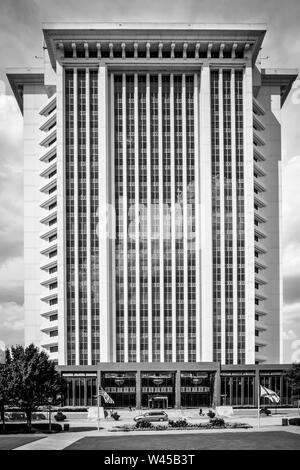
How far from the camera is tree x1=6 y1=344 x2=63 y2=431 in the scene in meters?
59.8

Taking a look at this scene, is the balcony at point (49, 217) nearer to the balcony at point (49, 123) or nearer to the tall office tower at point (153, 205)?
the tall office tower at point (153, 205)

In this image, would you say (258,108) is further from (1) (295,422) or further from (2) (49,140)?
(1) (295,422)

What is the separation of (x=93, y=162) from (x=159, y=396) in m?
46.3

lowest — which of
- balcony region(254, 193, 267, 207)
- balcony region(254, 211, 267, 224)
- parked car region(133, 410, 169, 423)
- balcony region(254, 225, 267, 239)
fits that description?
parked car region(133, 410, 169, 423)

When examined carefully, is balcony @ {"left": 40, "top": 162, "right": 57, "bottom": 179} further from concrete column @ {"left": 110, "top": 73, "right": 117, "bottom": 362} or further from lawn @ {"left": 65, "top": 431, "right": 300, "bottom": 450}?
lawn @ {"left": 65, "top": 431, "right": 300, "bottom": 450}

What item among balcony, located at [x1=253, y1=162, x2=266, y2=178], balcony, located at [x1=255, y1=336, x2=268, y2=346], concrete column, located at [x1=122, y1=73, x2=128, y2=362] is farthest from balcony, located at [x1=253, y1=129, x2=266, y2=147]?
balcony, located at [x1=255, y1=336, x2=268, y2=346]

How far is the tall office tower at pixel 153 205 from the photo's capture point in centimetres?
10612

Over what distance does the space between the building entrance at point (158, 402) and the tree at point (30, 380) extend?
131 feet

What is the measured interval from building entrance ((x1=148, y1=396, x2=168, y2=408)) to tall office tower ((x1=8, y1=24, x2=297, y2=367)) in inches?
297

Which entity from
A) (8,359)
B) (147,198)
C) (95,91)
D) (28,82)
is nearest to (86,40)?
(95,91)

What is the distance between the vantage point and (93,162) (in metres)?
109

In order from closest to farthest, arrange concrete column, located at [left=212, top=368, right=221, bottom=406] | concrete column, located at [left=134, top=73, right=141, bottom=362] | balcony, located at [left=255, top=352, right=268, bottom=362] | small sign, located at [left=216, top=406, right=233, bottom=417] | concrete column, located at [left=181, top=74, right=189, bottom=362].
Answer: small sign, located at [left=216, top=406, right=233, bottom=417] < concrete column, located at [left=212, top=368, right=221, bottom=406] < concrete column, located at [left=134, top=73, right=141, bottom=362] < concrete column, located at [left=181, top=74, right=189, bottom=362] < balcony, located at [left=255, top=352, right=268, bottom=362]

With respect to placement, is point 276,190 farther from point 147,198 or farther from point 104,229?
point 104,229
